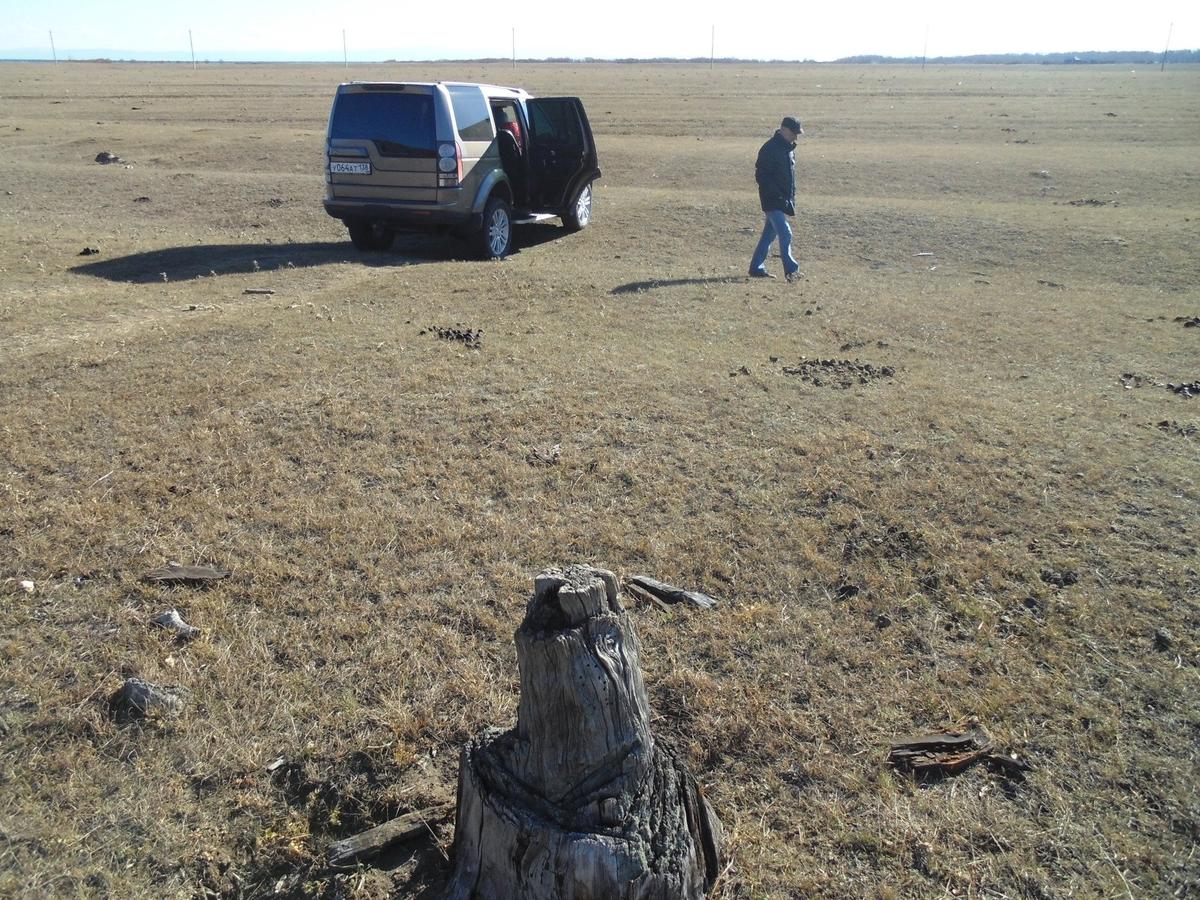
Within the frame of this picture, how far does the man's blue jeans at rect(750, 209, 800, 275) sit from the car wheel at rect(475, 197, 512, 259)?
137 inches

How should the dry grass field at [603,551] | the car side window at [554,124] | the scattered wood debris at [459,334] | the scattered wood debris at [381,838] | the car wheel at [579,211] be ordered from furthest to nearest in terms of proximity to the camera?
the car wheel at [579,211], the car side window at [554,124], the scattered wood debris at [459,334], the dry grass field at [603,551], the scattered wood debris at [381,838]

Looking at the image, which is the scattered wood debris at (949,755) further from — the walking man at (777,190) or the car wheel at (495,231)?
the car wheel at (495,231)

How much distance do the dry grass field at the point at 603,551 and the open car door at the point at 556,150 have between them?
10.7 feet

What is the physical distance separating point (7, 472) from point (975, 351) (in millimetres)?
7558

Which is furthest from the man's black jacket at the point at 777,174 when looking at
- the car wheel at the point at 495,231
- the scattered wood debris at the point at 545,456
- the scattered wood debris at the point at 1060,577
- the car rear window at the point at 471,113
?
the scattered wood debris at the point at 1060,577

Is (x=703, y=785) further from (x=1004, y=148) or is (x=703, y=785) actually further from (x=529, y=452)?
(x=1004, y=148)

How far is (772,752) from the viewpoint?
3203 millimetres

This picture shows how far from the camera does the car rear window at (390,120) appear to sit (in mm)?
10852

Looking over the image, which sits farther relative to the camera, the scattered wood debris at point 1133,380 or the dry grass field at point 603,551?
the scattered wood debris at point 1133,380

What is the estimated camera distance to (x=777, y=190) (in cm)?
1088

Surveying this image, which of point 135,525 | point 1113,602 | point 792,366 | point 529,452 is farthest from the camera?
point 792,366

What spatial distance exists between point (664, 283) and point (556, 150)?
13.1 feet

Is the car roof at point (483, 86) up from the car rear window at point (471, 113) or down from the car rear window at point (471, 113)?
up

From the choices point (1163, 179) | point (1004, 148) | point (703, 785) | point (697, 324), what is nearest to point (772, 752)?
point (703, 785)
